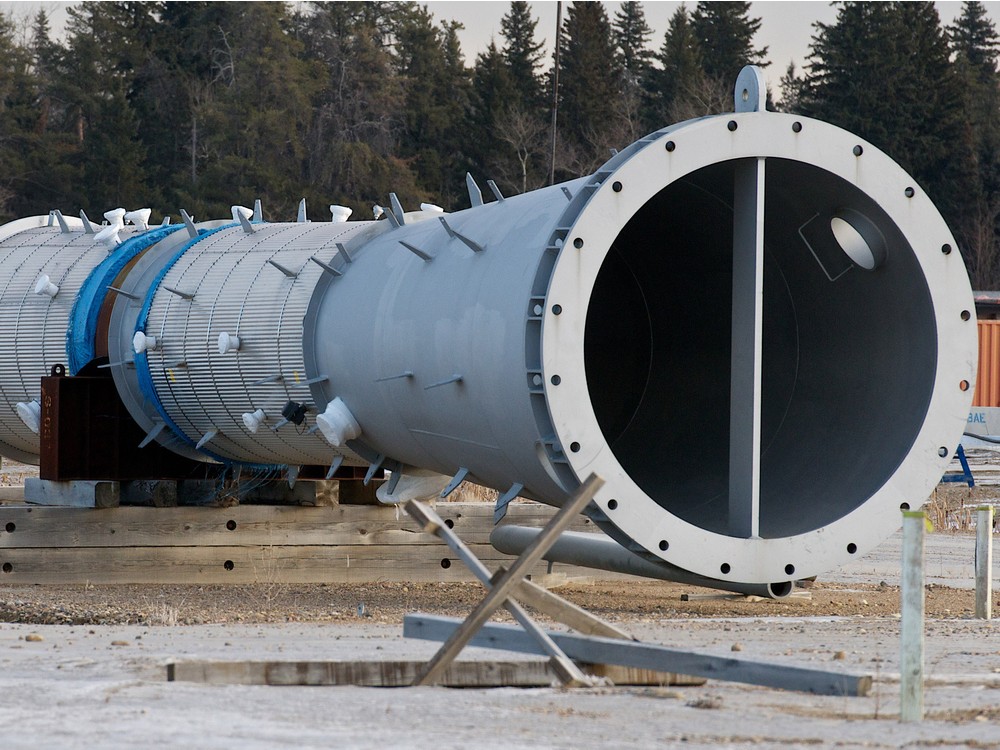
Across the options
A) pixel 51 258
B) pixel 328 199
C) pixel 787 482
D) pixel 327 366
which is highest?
pixel 328 199

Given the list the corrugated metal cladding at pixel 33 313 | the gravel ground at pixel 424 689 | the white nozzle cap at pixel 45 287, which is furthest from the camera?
the corrugated metal cladding at pixel 33 313

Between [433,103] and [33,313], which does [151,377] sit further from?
[433,103]

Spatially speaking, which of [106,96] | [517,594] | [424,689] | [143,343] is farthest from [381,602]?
[106,96]

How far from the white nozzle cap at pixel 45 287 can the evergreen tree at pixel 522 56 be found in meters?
39.4

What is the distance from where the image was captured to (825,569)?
736 cm

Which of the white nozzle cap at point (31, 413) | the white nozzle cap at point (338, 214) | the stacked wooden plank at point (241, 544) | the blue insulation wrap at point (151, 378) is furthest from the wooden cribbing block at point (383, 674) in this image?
the white nozzle cap at point (31, 413)

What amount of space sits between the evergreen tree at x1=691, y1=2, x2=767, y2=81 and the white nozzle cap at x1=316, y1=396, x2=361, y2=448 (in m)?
48.8

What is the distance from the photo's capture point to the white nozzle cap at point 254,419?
974 cm

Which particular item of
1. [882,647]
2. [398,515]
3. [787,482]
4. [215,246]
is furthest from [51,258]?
[882,647]

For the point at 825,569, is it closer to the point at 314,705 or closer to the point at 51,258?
the point at 314,705

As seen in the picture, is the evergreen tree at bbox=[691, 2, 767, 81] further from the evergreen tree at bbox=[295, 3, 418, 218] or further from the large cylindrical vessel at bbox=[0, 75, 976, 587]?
the large cylindrical vessel at bbox=[0, 75, 976, 587]

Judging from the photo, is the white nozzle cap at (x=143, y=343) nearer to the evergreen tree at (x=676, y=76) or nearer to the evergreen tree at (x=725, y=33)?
the evergreen tree at (x=676, y=76)

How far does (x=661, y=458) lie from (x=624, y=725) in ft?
14.8

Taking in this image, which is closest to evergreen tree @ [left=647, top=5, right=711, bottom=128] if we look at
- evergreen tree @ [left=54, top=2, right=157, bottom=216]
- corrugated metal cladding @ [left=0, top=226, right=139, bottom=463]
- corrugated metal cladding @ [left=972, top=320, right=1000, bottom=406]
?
evergreen tree @ [left=54, top=2, right=157, bottom=216]
